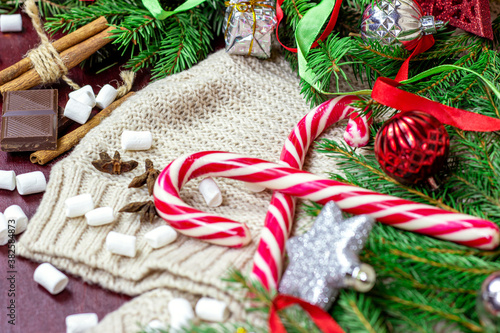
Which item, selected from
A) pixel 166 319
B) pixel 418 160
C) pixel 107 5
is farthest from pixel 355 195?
pixel 107 5

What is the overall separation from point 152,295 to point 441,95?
751mm

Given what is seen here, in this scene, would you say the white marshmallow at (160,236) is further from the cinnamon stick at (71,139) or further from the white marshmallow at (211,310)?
the cinnamon stick at (71,139)

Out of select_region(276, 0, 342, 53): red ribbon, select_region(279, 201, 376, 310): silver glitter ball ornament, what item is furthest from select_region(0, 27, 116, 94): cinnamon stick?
select_region(279, 201, 376, 310): silver glitter ball ornament

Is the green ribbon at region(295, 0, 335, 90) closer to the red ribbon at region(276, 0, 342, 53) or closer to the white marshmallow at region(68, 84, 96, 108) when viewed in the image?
the red ribbon at region(276, 0, 342, 53)

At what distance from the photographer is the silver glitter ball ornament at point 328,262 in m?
0.78

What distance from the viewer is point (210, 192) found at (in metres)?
1.04

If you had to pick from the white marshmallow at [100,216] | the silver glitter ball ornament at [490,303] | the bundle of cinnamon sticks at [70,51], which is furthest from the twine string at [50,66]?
the silver glitter ball ornament at [490,303]

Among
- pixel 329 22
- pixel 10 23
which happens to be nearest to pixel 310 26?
pixel 329 22

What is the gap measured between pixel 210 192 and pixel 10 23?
0.92 metres

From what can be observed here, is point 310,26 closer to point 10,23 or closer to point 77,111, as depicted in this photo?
point 77,111

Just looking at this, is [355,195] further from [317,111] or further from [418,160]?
[317,111]

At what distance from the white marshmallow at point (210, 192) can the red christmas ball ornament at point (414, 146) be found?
351 mm

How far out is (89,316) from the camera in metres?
0.92

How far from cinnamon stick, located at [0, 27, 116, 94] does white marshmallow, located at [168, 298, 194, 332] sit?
0.76m
